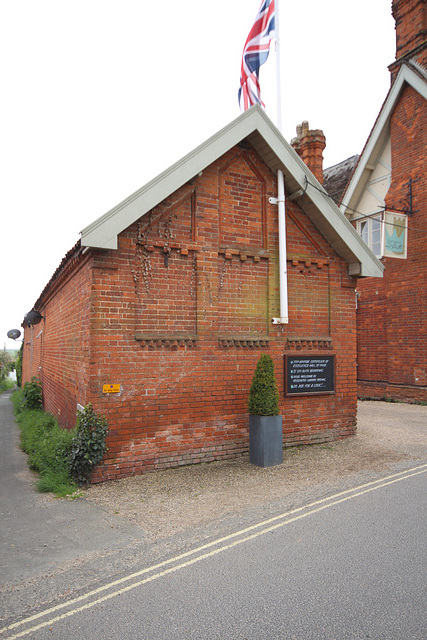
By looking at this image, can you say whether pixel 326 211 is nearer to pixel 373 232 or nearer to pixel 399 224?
pixel 399 224

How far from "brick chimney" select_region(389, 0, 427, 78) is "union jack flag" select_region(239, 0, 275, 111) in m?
8.15

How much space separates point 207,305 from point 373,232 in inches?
451

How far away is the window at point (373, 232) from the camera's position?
55.7 ft

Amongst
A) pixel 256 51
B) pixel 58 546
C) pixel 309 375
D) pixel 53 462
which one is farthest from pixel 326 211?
pixel 58 546

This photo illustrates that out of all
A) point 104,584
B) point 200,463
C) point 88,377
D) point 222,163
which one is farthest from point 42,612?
point 222,163

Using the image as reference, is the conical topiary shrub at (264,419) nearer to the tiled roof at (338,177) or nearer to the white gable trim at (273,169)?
the white gable trim at (273,169)

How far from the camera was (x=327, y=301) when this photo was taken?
966cm

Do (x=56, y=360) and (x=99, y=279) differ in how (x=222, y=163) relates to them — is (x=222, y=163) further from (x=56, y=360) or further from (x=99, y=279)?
(x=56, y=360)

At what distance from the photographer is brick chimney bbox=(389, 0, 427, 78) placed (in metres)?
15.6

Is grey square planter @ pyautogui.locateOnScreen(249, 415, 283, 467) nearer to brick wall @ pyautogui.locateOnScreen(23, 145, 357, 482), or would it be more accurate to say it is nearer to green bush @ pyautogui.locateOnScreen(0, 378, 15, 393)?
brick wall @ pyautogui.locateOnScreen(23, 145, 357, 482)

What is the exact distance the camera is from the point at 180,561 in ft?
14.4

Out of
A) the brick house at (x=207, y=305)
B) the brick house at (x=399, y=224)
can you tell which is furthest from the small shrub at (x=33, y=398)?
the brick house at (x=399, y=224)

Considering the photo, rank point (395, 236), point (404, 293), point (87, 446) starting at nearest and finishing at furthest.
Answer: point (87, 446)
point (395, 236)
point (404, 293)

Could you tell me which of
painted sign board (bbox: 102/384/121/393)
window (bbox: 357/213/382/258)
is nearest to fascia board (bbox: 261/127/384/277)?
painted sign board (bbox: 102/384/121/393)
